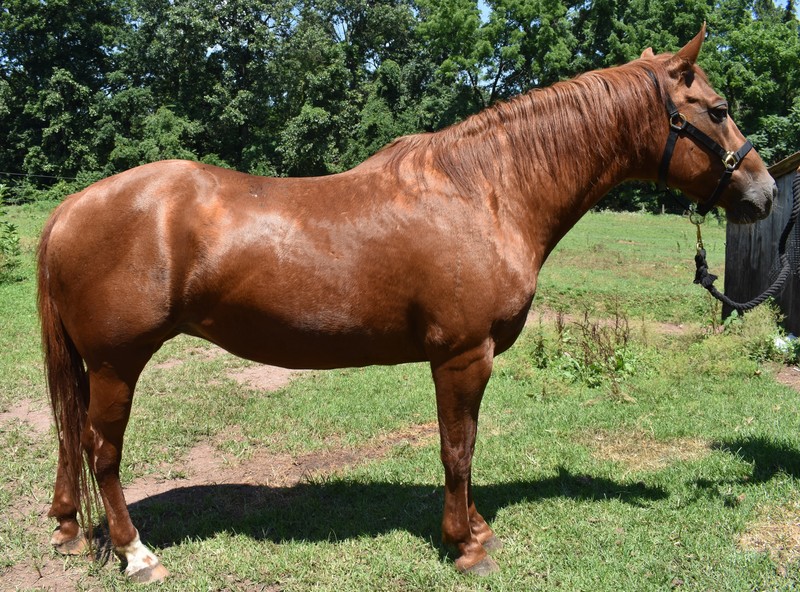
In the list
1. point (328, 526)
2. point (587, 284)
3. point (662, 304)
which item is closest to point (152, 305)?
point (328, 526)

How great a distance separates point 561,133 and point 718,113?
2.68ft

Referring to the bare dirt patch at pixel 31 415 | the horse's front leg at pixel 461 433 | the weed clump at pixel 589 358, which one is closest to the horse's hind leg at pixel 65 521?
the bare dirt patch at pixel 31 415

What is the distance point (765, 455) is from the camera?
4.26 metres

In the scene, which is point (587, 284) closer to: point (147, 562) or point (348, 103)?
point (147, 562)

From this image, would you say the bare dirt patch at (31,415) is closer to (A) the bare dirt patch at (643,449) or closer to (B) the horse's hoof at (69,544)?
(B) the horse's hoof at (69,544)

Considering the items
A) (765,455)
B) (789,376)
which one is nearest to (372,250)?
(765,455)

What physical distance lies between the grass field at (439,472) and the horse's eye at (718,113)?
7.40 feet

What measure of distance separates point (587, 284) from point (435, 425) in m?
7.71

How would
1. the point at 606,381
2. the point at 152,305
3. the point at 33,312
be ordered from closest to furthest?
1. the point at 152,305
2. the point at 606,381
3. the point at 33,312

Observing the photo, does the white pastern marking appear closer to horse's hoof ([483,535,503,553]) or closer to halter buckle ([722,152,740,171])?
horse's hoof ([483,535,503,553])

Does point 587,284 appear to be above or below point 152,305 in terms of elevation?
below

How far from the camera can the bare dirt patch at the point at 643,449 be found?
4320mm

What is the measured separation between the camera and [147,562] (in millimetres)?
3062

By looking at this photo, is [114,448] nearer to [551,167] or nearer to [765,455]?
[551,167]
